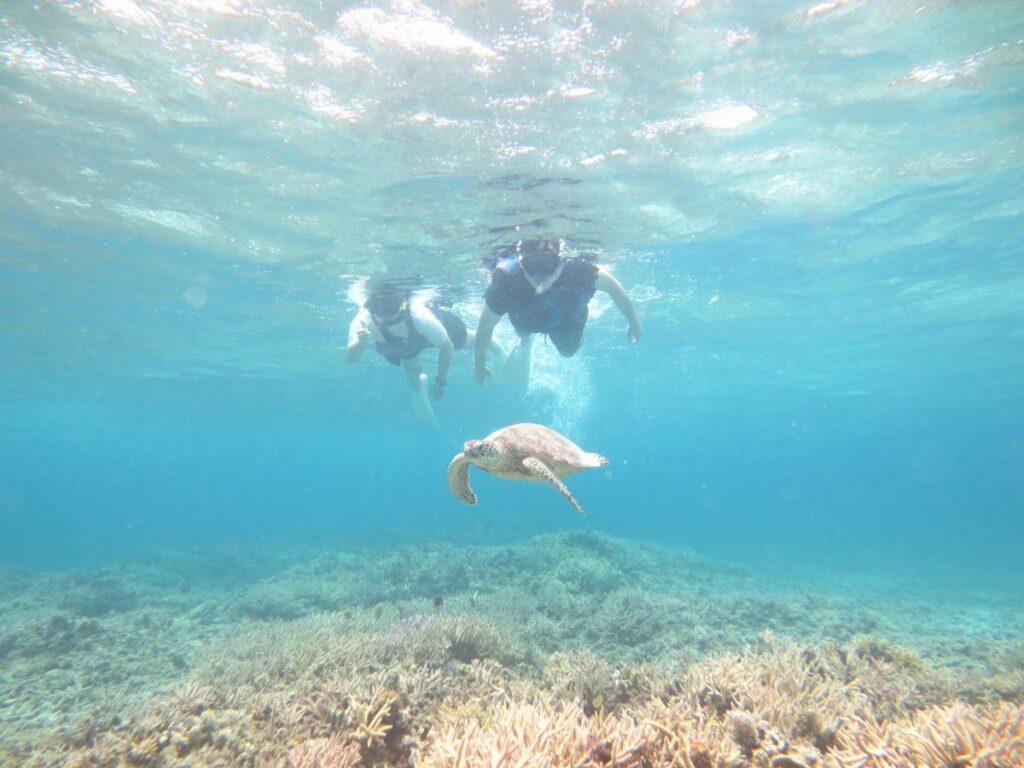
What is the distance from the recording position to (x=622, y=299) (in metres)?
10.3

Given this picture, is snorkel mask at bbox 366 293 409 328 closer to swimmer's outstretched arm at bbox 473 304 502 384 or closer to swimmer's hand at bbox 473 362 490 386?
swimmer's outstretched arm at bbox 473 304 502 384

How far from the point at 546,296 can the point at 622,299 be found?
165 cm

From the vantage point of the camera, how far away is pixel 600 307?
20.9 meters

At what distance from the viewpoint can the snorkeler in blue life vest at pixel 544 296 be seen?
9805mm

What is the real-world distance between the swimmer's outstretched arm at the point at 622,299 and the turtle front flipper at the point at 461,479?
5.23 m

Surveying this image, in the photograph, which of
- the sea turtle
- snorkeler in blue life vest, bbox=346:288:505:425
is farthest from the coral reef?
snorkeler in blue life vest, bbox=346:288:505:425

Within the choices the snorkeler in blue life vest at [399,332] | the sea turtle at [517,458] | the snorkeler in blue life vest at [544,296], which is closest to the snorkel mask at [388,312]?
the snorkeler in blue life vest at [399,332]

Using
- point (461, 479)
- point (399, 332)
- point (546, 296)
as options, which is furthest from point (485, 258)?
point (461, 479)

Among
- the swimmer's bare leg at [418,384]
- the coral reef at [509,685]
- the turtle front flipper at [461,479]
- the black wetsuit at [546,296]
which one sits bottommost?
the coral reef at [509,685]

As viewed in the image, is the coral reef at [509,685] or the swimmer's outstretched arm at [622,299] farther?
the swimmer's outstretched arm at [622,299]

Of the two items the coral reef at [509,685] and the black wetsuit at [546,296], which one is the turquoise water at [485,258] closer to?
the coral reef at [509,685]

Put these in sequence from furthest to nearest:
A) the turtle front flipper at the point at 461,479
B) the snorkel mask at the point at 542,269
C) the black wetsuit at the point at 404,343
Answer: the black wetsuit at the point at 404,343
the snorkel mask at the point at 542,269
the turtle front flipper at the point at 461,479

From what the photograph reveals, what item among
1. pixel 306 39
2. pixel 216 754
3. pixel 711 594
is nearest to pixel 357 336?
pixel 306 39

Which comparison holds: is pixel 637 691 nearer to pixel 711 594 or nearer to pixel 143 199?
pixel 711 594
